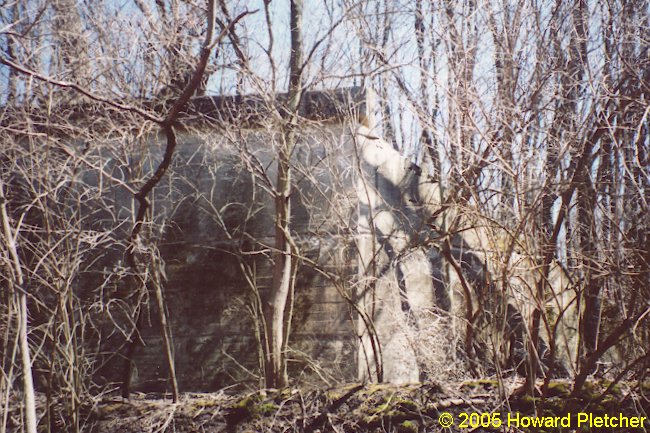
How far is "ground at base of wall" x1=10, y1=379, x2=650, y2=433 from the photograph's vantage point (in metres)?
5.30

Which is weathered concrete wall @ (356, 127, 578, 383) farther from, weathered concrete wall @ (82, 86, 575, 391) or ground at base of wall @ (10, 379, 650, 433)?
ground at base of wall @ (10, 379, 650, 433)

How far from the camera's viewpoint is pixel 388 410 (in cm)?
578

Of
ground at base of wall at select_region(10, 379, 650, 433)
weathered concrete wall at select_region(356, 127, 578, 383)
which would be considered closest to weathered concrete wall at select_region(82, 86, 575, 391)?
weathered concrete wall at select_region(356, 127, 578, 383)

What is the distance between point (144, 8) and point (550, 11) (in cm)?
405

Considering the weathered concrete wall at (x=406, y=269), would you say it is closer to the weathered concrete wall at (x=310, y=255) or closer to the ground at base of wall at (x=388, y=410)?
A: the weathered concrete wall at (x=310, y=255)

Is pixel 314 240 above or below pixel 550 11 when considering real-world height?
below

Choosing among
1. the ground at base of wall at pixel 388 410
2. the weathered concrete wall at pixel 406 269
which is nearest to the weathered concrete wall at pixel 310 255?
the weathered concrete wall at pixel 406 269

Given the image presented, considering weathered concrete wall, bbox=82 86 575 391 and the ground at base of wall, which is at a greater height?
weathered concrete wall, bbox=82 86 575 391

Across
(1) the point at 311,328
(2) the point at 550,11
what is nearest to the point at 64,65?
(1) the point at 311,328

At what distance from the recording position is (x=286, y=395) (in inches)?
242

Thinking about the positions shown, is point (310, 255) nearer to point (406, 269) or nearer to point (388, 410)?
point (406, 269)

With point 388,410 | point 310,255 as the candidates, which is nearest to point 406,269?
point 310,255

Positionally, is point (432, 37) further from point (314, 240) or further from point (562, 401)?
point (562, 401)

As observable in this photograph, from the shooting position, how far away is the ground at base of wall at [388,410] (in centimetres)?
530
